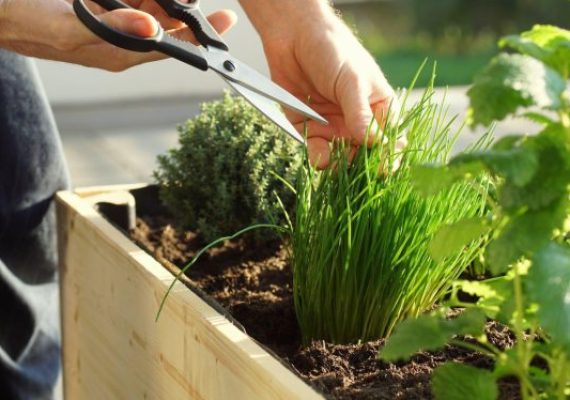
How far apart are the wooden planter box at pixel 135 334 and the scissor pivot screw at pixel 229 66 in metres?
0.28

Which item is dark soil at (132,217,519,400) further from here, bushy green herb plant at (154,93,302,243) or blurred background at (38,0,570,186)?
blurred background at (38,0,570,186)

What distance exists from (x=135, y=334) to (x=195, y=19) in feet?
1.48

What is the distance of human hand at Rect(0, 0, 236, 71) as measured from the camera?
4.25 ft

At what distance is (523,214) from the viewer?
0.88 m

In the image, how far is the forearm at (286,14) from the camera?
1.58m

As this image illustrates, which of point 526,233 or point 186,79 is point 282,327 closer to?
point 526,233

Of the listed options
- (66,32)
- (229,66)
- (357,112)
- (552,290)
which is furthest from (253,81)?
(552,290)

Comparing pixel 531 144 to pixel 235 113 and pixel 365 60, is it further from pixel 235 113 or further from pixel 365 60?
pixel 235 113

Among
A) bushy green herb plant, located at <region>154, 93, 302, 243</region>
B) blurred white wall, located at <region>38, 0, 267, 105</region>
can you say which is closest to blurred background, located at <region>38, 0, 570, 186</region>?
blurred white wall, located at <region>38, 0, 267, 105</region>

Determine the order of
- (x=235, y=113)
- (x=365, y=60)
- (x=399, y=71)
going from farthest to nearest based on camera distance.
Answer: (x=399, y=71) < (x=235, y=113) < (x=365, y=60)

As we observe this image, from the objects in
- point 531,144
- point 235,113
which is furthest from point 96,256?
point 531,144

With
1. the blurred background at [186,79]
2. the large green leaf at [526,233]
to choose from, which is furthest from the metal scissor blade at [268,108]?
the blurred background at [186,79]

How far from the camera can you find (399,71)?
19.0 ft

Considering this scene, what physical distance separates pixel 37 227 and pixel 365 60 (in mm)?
809
